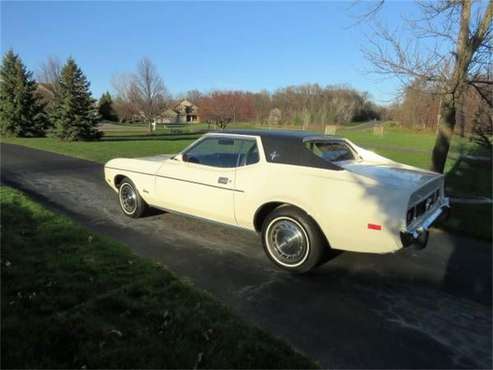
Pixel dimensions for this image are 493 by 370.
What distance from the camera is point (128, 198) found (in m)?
6.05

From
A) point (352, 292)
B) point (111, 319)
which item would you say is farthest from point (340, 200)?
Answer: point (111, 319)

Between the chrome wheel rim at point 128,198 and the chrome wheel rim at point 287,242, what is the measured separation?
271cm

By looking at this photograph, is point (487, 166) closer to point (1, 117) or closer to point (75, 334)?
point (75, 334)

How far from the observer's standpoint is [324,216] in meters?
3.82

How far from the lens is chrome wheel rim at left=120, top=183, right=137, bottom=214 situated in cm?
595

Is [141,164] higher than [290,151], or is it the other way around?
[290,151]

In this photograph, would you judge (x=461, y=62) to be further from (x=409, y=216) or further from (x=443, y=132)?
(x=409, y=216)

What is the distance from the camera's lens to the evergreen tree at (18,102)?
2850cm

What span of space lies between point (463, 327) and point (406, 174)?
180 cm

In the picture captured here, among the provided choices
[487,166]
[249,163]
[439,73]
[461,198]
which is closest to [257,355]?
[249,163]

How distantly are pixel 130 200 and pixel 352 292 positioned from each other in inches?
155

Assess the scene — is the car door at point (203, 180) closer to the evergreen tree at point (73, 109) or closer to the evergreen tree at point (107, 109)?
the evergreen tree at point (73, 109)

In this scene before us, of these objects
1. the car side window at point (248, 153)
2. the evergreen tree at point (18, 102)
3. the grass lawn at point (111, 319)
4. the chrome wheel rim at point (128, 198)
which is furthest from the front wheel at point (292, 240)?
the evergreen tree at point (18, 102)

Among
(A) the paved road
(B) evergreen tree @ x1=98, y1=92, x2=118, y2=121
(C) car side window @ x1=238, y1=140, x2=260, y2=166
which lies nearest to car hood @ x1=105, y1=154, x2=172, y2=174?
(A) the paved road
